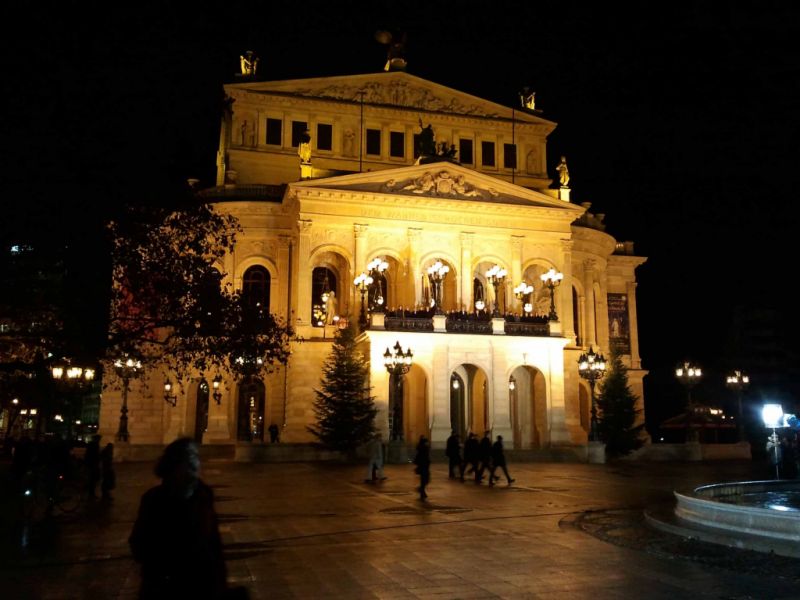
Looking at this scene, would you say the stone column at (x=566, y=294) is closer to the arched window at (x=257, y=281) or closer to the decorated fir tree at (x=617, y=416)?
the decorated fir tree at (x=617, y=416)

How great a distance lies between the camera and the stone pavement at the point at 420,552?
9055 millimetres

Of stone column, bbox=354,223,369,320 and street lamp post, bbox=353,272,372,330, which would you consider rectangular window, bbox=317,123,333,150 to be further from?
street lamp post, bbox=353,272,372,330

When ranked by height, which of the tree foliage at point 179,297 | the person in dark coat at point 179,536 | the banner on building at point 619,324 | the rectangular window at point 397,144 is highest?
the rectangular window at point 397,144

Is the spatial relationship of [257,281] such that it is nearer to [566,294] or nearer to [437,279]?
[437,279]

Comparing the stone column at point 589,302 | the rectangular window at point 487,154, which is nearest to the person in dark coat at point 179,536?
the stone column at point 589,302

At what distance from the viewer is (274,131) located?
5309 centimetres

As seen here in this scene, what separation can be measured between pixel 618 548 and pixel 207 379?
39.0 m

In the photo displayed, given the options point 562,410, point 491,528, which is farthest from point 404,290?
point 491,528

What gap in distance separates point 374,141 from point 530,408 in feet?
71.7

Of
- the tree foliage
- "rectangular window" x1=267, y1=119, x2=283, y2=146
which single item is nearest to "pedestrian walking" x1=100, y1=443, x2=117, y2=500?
the tree foliage

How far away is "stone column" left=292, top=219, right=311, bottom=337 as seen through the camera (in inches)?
1753

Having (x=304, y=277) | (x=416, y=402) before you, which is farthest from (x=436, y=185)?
(x=416, y=402)

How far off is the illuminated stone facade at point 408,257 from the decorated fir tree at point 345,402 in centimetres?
104

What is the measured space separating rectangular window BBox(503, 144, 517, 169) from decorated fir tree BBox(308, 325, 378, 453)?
75.0 feet
